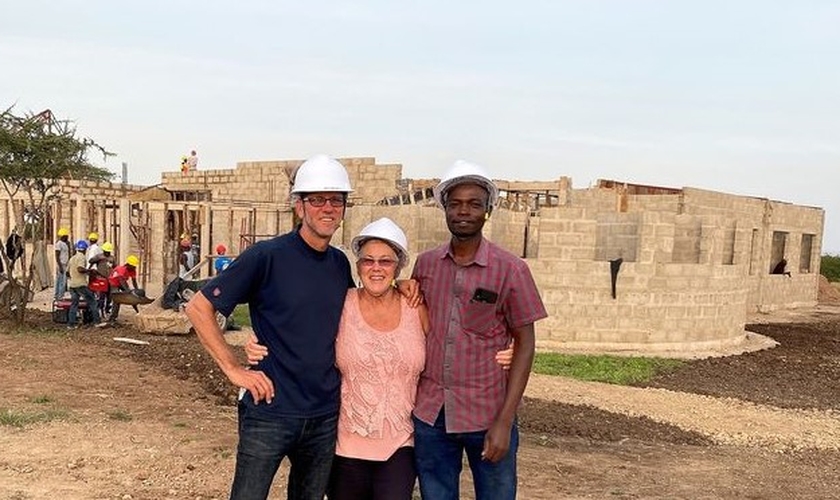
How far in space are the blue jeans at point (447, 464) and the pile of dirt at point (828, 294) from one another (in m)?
28.5

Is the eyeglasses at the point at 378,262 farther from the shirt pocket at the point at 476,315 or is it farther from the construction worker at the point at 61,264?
the construction worker at the point at 61,264

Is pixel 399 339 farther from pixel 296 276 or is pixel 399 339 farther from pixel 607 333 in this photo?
pixel 607 333

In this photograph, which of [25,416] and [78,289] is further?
[78,289]

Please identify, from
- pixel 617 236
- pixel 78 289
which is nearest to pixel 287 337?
pixel 78 289

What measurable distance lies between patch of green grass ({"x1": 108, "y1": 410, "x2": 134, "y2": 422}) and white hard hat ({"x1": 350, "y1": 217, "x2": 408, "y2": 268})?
162 inches

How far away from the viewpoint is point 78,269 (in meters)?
11.2

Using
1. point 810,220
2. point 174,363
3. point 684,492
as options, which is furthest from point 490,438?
point 810,220

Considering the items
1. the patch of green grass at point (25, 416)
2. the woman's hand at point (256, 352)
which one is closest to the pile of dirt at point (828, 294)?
the patch of green grass at point (25, 416)

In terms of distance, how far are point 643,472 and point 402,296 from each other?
3.60 meters

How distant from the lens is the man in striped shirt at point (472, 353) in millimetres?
2670

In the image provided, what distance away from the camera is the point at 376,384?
8.80 ft

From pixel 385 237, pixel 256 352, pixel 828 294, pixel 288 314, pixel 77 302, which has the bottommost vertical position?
pixel 828 294

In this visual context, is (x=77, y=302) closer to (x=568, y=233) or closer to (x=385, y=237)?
(x=568, y=233)

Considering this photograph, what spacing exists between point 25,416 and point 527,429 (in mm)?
4512
